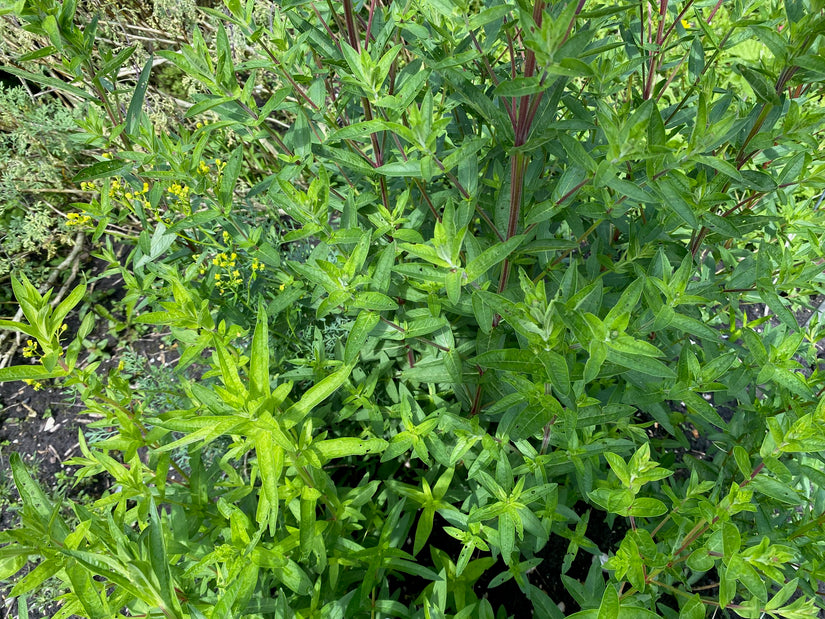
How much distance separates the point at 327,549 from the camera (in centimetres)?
176

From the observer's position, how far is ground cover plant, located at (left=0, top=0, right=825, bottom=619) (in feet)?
4.28

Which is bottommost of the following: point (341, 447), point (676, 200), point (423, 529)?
point (423, 529)

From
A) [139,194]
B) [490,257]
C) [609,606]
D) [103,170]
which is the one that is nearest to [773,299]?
[490,257]

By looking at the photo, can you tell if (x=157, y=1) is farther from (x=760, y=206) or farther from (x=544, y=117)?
(x=760, y=206)

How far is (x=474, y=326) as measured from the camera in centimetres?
228

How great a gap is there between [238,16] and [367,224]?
2.66 feet

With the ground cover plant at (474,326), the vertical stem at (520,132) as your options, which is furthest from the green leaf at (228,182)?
the vertical stem at (520,132)

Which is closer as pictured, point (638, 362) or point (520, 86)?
point (520, 86)

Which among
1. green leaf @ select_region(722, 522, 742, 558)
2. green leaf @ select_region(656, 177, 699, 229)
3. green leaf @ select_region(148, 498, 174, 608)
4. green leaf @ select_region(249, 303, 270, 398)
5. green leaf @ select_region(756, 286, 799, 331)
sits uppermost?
green leaf @ select_region(656, 177, 699, 229)

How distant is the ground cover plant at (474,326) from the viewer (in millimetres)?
1306

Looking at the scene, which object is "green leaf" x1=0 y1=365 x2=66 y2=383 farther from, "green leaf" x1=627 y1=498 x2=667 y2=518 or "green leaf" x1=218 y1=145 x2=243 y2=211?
"green leaf" x1=627 y1=498 x2=667 y2=518

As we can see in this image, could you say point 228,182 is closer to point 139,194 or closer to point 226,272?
point 139,194

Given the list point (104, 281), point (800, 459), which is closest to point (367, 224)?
point (800, 459)

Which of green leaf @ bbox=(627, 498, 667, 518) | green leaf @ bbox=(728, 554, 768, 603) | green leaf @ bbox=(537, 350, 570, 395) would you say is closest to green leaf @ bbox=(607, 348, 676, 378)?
green leaf @ bbox=(537, 350, 570, 395)
